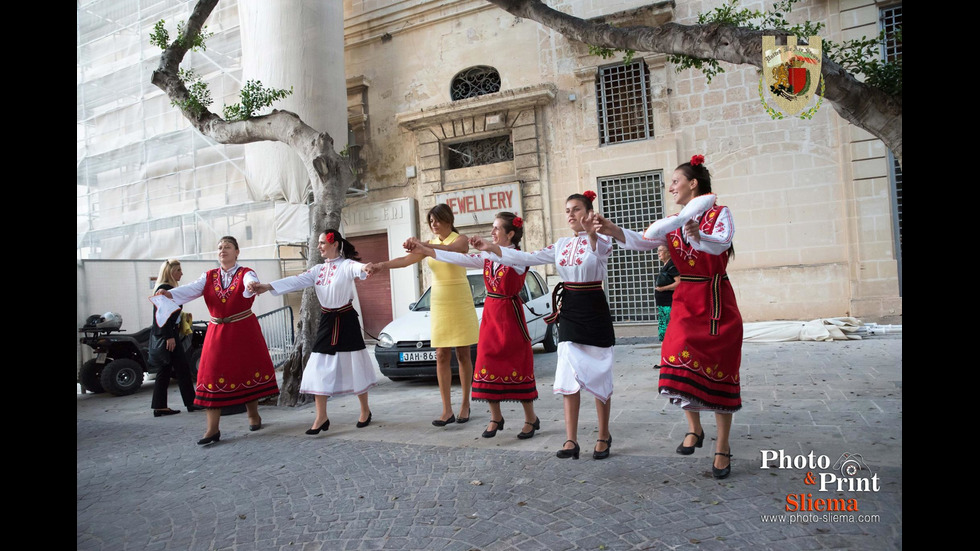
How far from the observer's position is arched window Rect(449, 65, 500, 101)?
1492cm

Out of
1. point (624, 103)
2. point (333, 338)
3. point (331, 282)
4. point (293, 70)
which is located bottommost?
point (333, 338)

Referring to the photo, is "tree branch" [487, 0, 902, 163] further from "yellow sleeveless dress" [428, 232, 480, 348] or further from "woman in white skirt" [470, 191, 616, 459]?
"yellow sleeveless dress" [428, 232, 480, 348]

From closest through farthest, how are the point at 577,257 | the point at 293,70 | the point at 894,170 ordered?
the point at 577,257 < the point at 894,170 < the point at 293,70

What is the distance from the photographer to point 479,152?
50.0 feet

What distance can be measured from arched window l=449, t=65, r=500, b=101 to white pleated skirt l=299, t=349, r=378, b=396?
10379 millimetres

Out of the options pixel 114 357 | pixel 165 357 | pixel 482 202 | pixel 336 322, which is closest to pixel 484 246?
pixel 336 322

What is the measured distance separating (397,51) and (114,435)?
466 inches

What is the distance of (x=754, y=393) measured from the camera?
6.50m

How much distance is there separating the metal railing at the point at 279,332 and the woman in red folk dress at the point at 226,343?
4.25 meters

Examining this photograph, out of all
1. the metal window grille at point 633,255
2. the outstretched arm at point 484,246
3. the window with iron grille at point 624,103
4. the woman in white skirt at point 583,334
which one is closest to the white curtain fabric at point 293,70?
the window with iron grille at point 624,103

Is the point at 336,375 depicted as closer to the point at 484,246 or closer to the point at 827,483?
the point at 484,246

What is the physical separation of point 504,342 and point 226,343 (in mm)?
2566

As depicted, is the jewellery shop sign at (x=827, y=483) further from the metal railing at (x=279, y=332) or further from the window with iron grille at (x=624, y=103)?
the window with iron grille at (x=624, y=103)
